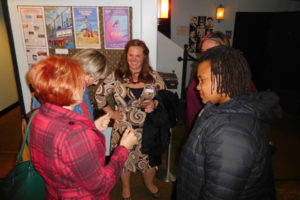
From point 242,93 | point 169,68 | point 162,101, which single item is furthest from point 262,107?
point 169,68

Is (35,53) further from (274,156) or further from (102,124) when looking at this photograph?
(274,156)

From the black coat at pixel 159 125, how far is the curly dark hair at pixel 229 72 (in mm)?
997

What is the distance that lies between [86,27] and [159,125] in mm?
1300

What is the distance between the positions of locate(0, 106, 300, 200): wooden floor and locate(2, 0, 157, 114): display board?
1.37 metres

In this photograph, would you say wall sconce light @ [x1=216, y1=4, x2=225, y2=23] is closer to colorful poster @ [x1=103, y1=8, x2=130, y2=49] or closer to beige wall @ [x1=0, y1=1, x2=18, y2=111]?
colorful poster @ [x1=103, y1=8, x2=130, y2=49]

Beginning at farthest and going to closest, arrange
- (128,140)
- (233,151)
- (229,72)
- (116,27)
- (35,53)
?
1. (35,53)
2. (116,27)
3. (128,140)
4. (229,72)
5. (233,151)

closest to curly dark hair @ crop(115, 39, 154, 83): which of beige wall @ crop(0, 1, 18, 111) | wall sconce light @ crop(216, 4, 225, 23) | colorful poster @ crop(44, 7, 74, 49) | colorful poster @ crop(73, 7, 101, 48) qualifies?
colorful poster @ crop(73, 7, 101, 48)

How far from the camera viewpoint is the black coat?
6.32 ft

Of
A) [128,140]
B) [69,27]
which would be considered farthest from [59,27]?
[128,140]

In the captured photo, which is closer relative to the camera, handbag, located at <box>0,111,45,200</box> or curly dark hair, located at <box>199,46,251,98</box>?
curly dark hair, located at <box>199,46,251,98</box>

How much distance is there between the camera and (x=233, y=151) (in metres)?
0.80

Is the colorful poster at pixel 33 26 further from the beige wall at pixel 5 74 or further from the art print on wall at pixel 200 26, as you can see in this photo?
the art print on wall at pixel 200 26

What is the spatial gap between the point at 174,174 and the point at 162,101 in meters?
1.27

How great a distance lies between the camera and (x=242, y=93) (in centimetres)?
98
